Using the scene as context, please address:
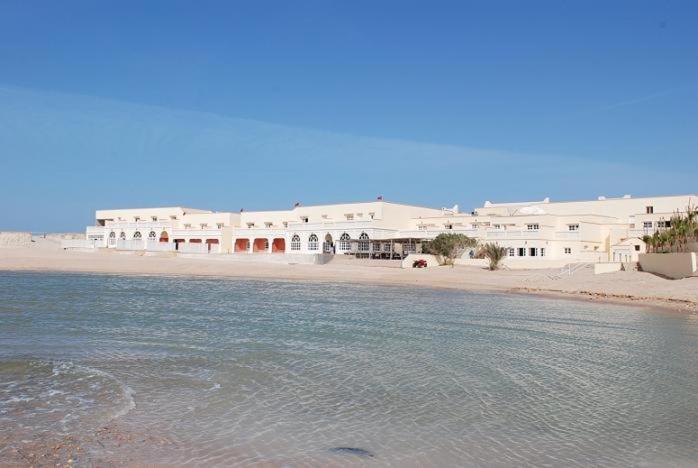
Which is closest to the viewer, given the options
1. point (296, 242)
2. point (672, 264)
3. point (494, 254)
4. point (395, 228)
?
point (672, 264)

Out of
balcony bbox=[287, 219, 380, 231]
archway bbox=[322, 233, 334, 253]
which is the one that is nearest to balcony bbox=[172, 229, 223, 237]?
balcony bbox=[287, 219, 380, 231]

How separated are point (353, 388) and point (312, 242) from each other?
53.8m

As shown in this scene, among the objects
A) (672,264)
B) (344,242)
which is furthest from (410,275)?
(672,264)

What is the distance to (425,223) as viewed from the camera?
6162 cm

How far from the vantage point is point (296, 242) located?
64.9 meters

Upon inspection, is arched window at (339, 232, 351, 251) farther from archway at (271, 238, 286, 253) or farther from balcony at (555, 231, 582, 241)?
balcony at (555, 231, 582, 241)

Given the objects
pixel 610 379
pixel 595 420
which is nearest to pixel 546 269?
pixel 610 379

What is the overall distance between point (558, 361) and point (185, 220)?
68.9 meters

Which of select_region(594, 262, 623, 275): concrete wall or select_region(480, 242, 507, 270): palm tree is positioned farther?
select_region(480, 242, 507, 270): palm tree

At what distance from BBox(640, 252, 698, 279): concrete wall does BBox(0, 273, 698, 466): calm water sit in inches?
533

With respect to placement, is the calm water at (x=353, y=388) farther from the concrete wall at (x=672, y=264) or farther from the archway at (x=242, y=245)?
the archway at (x=242, y=245)

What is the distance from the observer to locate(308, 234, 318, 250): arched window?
63162 millimetres

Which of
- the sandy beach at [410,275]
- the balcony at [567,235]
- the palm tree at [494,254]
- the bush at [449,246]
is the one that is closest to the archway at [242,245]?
the sandy beach at [410,275]

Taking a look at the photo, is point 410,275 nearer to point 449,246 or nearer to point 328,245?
point 449,246
